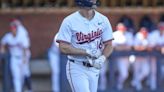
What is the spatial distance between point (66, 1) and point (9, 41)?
9.99ft

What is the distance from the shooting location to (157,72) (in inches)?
496

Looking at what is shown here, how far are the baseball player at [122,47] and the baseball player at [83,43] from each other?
4.98 m

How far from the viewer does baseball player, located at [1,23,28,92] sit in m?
12.7

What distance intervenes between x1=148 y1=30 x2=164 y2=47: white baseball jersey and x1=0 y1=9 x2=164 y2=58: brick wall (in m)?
1.77

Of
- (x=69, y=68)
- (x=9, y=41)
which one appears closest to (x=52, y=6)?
(x=9, y=41)

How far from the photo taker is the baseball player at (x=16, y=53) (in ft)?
41.6

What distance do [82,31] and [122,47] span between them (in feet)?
18.3

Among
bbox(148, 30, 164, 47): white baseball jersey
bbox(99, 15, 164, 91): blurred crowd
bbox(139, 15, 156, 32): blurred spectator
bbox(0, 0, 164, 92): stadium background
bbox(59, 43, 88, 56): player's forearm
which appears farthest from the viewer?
bbox(0, 0, 164, 92): stadium background

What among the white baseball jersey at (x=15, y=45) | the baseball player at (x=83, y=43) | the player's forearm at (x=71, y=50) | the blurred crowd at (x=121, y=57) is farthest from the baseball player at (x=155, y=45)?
the player's forearm at (x=71, y=50)

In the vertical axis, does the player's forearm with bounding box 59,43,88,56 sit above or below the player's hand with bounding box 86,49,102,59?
above

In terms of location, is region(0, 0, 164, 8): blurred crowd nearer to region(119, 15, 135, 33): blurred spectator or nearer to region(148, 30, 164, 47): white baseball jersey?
region(119, 15, 135, 33): blurred spectator

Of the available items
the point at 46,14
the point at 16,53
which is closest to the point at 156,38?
the point at 16,53

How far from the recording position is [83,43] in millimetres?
7586

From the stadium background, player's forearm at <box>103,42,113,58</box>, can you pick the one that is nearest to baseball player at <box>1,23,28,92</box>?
the stadium background
